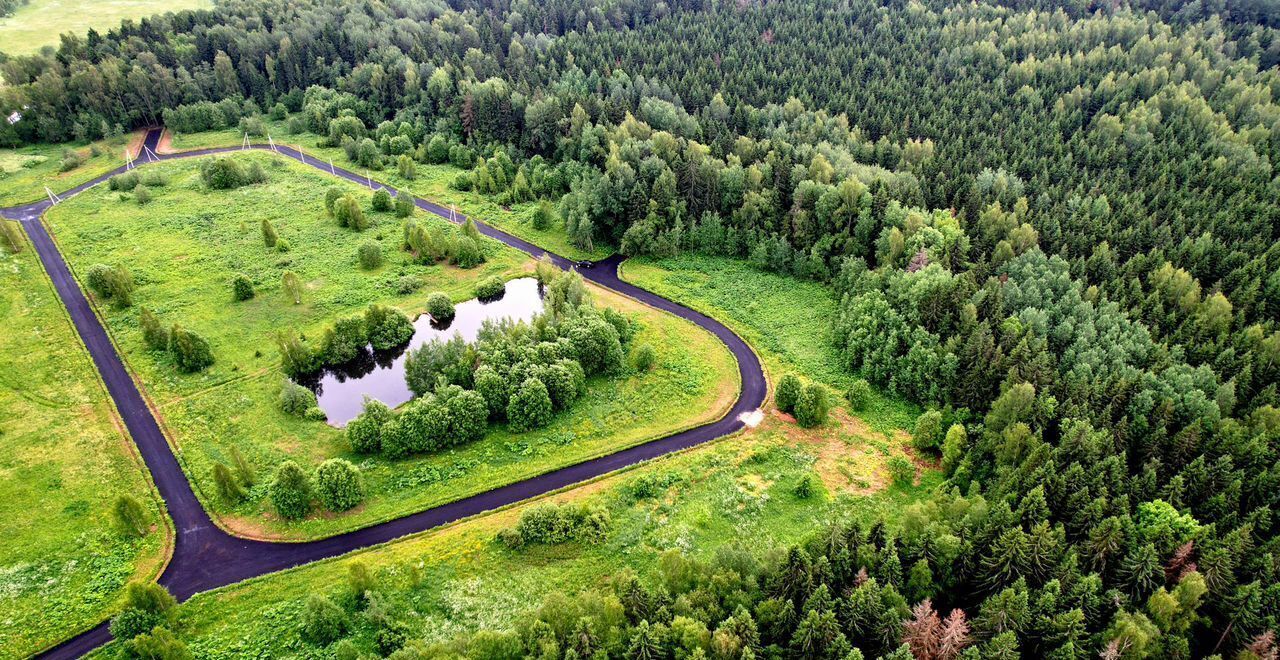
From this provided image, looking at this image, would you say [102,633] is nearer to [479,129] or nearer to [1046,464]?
[1046,464]

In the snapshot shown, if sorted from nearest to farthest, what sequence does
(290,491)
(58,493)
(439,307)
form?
(290,491) < (58,493) < (439,307)

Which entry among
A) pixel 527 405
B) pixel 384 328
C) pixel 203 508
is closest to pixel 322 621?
pixel 203 508

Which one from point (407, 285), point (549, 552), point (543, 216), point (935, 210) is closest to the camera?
point (549, 552)

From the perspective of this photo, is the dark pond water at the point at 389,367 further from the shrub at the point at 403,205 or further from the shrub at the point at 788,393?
the shrub at the point at 788,393

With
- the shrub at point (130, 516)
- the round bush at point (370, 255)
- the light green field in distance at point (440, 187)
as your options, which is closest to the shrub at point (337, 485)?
the shrub at point (130, 516)

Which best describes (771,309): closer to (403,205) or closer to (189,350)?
(403,205)

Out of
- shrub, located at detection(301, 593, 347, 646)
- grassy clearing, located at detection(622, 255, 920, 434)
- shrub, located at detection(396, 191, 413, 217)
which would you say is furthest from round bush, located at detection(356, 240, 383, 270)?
shrub, located at detection(301, 593, 347, 646)
